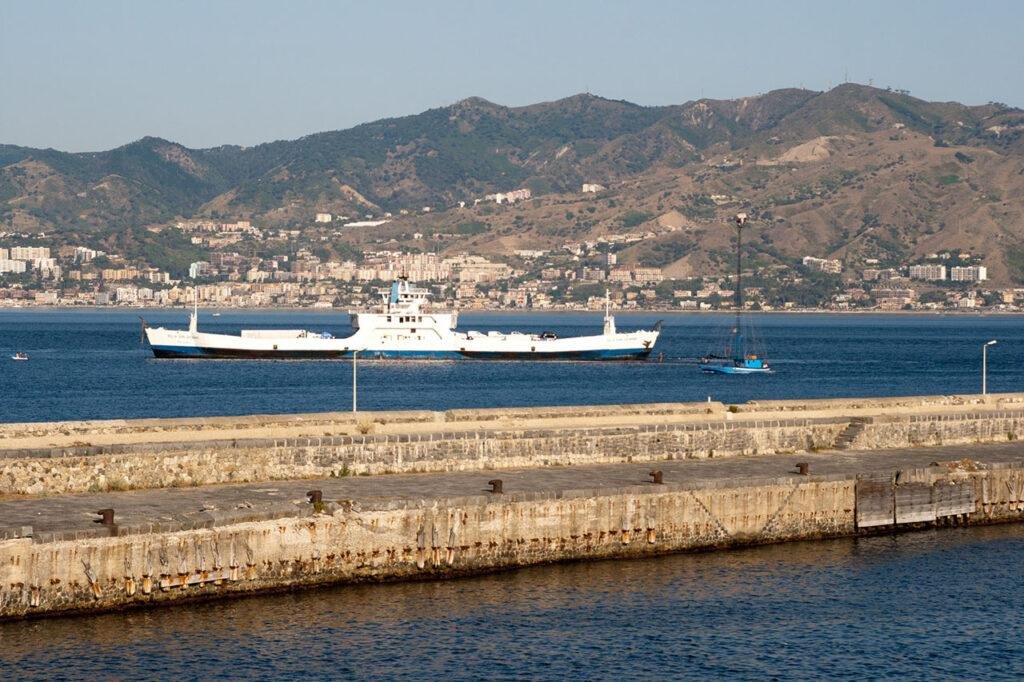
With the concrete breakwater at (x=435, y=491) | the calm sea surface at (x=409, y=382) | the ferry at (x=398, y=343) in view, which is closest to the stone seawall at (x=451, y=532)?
the concrete breakwater at (x=435, y=491)

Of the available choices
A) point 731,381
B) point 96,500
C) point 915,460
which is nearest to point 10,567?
point 96,500

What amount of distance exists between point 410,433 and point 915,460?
12.8 m

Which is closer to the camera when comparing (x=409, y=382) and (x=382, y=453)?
(x=382, y=453)

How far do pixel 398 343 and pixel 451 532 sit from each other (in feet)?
289

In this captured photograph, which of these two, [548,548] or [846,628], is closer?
[846,628]

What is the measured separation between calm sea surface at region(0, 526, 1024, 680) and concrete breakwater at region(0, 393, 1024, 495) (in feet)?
17.1

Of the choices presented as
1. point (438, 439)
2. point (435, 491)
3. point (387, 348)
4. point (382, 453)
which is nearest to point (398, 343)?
point (387, 348)

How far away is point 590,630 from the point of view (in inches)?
1004

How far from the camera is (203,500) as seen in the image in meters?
29.0

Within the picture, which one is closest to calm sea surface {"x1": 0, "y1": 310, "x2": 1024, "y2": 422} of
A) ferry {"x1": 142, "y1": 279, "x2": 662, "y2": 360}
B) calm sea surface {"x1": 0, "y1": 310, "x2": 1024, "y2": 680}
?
ferry {"x1": 142, "y1": 279, "x2": 662, "y2": 360}

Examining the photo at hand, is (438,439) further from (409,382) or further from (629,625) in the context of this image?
(409,382)

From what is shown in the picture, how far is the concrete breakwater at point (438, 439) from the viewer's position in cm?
3027

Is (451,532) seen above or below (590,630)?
above

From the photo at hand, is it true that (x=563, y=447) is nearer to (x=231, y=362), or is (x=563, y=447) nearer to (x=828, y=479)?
(x=828, y=479)
